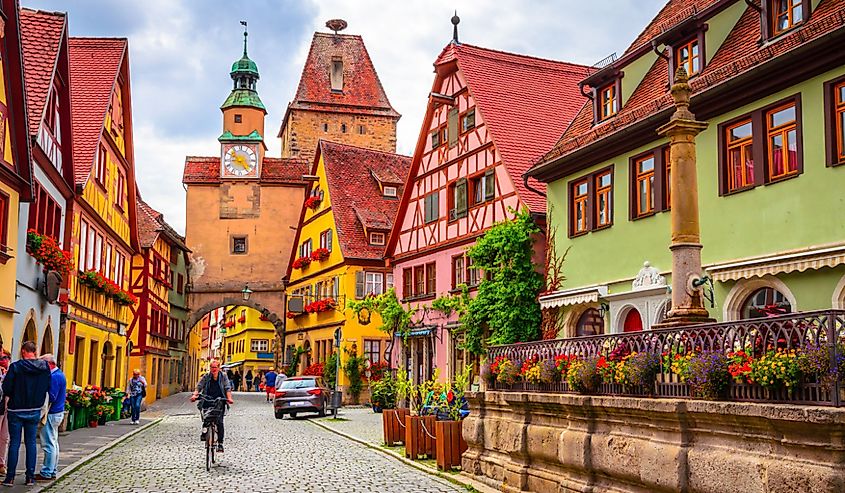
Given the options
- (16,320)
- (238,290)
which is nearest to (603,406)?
(16,320)

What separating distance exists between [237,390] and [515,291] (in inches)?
2112

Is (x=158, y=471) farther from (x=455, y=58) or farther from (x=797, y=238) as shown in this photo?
(x=455, y=58)

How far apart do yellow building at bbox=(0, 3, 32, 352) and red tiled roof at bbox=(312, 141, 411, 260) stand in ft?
76.1

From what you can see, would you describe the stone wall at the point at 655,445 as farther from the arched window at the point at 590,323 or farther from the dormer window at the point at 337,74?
the dormer window at the point at 337,74

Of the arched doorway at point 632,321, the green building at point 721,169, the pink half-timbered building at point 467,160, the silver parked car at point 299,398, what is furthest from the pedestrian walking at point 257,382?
the arched doorway at point 632,321

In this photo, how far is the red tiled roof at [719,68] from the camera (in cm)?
1530

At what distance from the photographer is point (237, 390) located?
75.5 meters

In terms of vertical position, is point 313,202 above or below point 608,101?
above

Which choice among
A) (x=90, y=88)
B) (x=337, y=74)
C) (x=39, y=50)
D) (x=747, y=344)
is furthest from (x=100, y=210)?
(x=337, y=74)

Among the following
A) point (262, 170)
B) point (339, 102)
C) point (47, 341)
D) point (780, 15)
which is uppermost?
point (339, 102)

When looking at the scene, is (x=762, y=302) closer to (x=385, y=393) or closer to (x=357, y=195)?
(x=385, y=393)

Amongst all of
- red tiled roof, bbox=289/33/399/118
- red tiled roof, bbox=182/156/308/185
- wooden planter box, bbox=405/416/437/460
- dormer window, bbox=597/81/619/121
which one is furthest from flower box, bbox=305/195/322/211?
wooden planter box, bbox=405/416/437/460

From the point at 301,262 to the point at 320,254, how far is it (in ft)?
12.8

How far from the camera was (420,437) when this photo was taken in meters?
16.5
